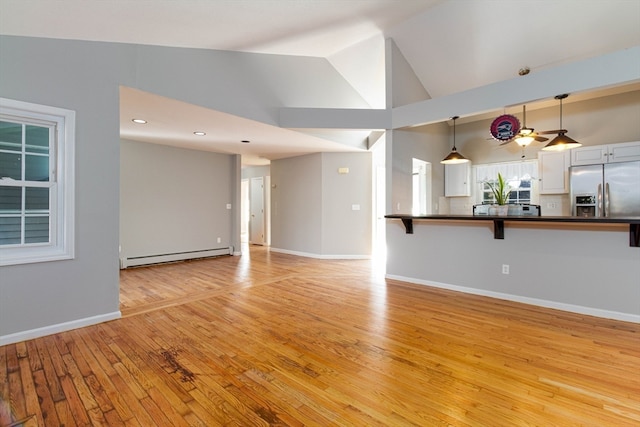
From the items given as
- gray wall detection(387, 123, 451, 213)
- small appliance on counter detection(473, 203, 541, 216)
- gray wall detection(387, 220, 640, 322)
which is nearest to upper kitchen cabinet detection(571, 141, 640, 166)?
small appliance on counter detection(473, 203, 541, 216)

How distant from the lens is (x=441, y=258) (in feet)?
13.9

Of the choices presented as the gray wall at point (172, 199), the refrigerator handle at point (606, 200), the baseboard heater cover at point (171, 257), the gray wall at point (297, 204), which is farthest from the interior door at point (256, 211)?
the refrigerator handle at point (606, 200)

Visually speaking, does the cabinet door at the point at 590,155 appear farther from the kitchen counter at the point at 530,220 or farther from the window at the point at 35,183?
the window at the point at 35,183

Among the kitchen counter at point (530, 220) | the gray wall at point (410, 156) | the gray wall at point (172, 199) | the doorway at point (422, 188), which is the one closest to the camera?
the kitchen counter at point (530, 220)

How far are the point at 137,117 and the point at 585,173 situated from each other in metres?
6.92

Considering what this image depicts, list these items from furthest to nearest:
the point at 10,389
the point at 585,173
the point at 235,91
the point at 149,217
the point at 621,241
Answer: the point at 149,217, the point at 585,173, the point at 235,91, the point at 621,241, the point at 10,389

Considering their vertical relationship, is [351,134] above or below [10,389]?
above

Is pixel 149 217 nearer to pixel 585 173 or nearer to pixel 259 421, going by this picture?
pixel 259 421

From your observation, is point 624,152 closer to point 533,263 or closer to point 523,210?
point 523,210

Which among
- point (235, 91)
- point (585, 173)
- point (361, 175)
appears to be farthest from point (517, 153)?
point (235, 91)

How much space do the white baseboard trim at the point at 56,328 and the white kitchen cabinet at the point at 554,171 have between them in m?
6.80

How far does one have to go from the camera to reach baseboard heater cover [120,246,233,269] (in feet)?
17.9

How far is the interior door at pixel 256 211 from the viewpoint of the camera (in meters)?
8.78

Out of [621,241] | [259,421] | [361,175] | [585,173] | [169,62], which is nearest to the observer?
[259,421]
